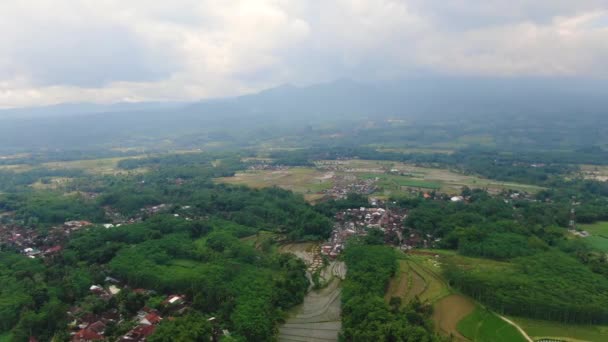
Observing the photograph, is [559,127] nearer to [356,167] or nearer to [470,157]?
[470,157]

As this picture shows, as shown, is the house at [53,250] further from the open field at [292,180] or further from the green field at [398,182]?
the green field at [398,182]

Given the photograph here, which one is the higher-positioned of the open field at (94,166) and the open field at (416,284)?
the open field at (94,166)

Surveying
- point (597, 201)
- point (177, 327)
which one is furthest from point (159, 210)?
point (597, 201)

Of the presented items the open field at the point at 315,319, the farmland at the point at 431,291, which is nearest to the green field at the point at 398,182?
the farmland at the point at 431,291

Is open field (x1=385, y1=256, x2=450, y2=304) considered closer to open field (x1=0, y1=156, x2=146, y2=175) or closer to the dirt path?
the dirt path

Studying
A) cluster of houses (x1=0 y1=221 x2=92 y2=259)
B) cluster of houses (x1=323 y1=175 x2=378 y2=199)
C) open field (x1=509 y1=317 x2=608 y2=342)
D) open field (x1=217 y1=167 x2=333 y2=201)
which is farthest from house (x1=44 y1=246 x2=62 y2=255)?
open field (x1=509 y1=317 x2=608 y2=342)
